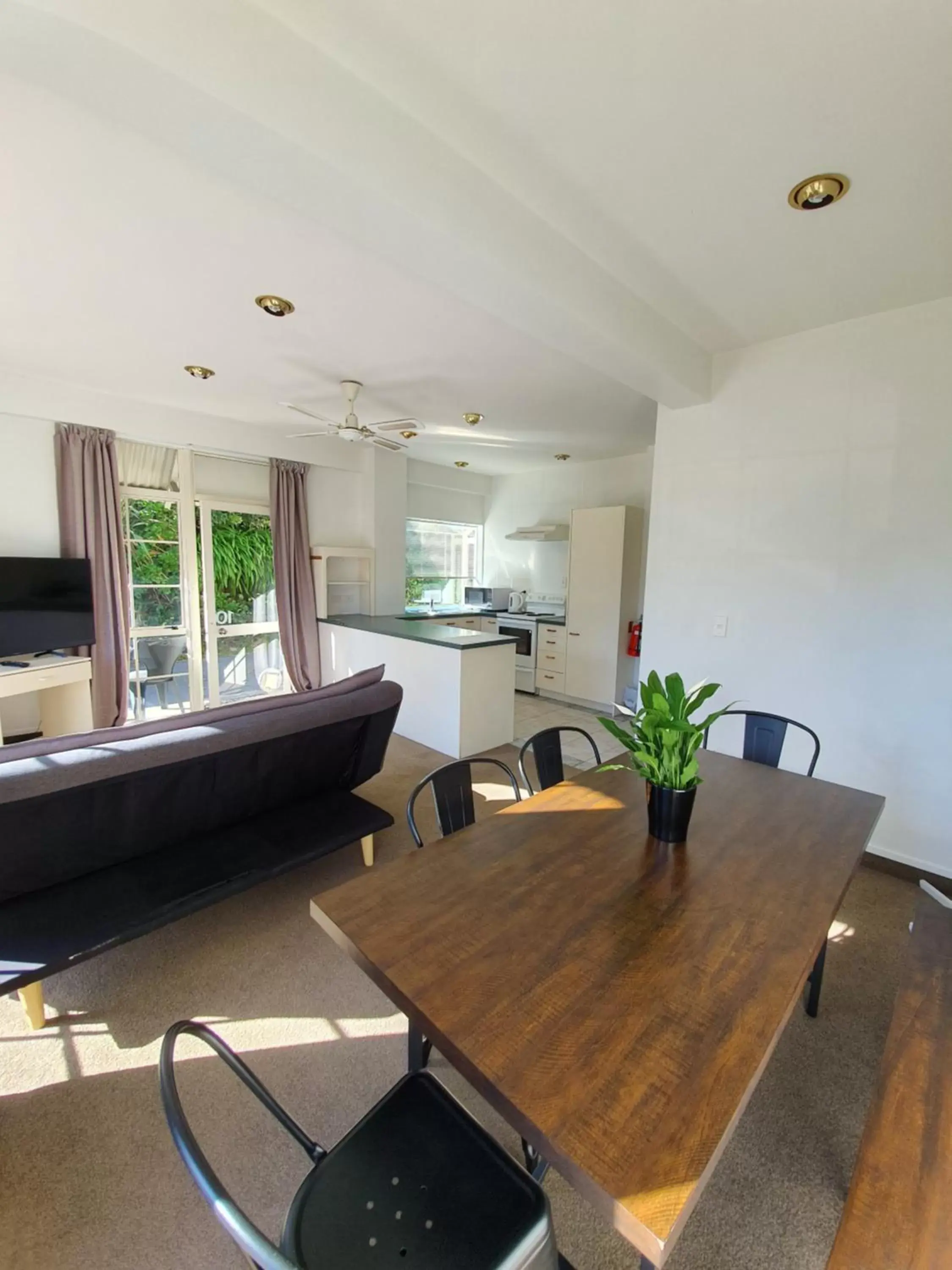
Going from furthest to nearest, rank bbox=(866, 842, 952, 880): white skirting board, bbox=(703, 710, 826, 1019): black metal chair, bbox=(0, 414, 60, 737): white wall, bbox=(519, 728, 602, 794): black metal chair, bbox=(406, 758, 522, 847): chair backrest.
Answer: bbox=(0, 414, 60, 737): white wall, bbox=(866, 842, 952, 880): white skirting board, bbox=(703, 710, 826, 1019): black metal chair, bbox=(519, 728, 602, 794): black metal chair, bbox=(406, 758, 522, 847): chair backrest

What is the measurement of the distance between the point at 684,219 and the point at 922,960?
7.70ft

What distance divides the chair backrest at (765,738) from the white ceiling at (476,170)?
5.56ft

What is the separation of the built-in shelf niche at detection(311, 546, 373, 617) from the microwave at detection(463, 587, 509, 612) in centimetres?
149

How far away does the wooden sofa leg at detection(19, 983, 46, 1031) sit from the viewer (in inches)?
64.8

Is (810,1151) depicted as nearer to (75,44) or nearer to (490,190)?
(490,190)

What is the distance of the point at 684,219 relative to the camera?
182cm

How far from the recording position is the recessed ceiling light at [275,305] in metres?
2.40

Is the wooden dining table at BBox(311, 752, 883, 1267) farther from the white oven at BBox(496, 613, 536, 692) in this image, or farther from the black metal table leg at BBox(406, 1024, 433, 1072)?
the white oven at BBox(496, 613, 536, 692)

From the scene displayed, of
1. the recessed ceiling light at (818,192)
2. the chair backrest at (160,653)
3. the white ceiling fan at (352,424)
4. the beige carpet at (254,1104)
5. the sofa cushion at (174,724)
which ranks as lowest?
the beige carpet at (254,1104)

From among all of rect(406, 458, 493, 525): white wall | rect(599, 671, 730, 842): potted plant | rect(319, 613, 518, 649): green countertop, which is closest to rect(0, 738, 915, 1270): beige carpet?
rect(599, 671, 730, 842): potted plant

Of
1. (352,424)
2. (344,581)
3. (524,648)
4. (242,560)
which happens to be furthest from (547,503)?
(242,560)

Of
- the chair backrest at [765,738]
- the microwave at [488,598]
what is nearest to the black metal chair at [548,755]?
the chair backrest at [765,738]

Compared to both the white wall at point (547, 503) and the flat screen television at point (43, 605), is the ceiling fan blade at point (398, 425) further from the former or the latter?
the white wall at point (547, 503)

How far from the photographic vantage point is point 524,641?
6.09 metres
